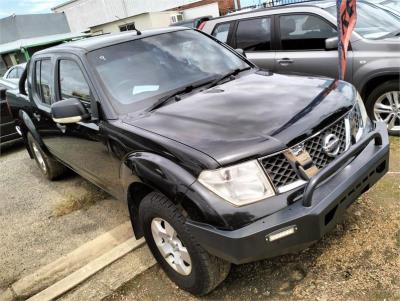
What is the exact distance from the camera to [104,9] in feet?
111

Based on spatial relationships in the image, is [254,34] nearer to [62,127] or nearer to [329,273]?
[62,127]

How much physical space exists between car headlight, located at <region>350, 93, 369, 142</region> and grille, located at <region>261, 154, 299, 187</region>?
0.73 m

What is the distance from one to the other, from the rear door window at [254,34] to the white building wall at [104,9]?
85.9 feet

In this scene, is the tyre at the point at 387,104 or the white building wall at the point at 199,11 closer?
the tyre at the point at 387,104

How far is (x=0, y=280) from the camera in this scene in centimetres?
358

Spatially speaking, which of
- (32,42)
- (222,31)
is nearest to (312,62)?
(222,31)

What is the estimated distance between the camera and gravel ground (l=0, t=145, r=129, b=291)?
151 inches

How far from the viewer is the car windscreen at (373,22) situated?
5.14 metres

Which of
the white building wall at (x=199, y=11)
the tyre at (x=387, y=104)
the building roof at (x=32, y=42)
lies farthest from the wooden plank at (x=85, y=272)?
the building roof at (x=32, y=42)

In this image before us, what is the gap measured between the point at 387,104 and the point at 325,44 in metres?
1.06

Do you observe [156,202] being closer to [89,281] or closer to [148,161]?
[148,161]

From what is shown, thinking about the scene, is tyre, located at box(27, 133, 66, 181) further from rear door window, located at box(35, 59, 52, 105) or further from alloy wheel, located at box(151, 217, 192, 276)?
alloy wheel, located at box(151, 217, 192, 276)

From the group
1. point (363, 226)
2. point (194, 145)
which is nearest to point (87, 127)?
point (194, 145)

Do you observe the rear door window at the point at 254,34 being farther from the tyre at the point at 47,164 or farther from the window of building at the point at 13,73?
the window of building at the point at 13,73
